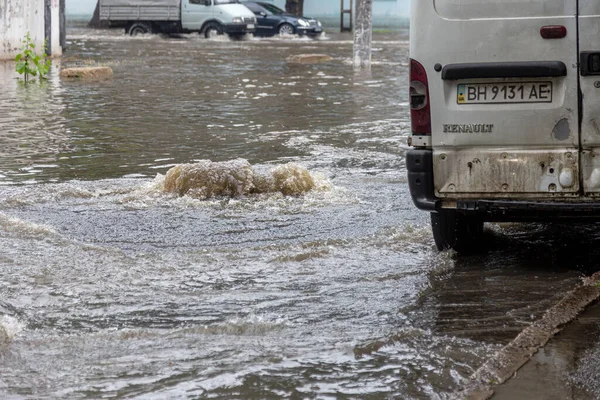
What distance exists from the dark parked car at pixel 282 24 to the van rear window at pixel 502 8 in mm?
34751

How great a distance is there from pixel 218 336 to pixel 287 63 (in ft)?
70.0

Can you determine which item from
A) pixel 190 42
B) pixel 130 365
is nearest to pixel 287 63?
pixel 190 42

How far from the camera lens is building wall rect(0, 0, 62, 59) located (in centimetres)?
2409

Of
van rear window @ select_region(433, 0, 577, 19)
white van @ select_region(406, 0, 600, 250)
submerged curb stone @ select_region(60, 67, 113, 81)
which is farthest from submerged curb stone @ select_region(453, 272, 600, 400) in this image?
submerged curb stone @ select_region(60, 67, 113, 81)

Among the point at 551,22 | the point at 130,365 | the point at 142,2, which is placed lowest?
the point at 130,365

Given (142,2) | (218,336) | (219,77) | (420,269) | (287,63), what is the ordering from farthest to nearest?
(142,2), (287,63), (219,77), (420,269), (218,336)

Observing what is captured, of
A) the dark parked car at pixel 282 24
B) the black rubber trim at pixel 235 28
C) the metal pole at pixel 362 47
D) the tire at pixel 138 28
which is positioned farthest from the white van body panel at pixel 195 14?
the metal pole at pixel 362 47

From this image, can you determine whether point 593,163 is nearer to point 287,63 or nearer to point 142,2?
point 287,63

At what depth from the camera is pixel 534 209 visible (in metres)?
5.99

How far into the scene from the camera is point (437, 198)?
20.3ft

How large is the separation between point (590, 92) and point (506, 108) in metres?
0.48

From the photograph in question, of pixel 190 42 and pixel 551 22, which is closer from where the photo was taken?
pixel 551 22

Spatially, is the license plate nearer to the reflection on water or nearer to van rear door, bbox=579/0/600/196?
van rear door, bbox=579/0/600/196

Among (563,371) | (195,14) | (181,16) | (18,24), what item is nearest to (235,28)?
(195,14)
